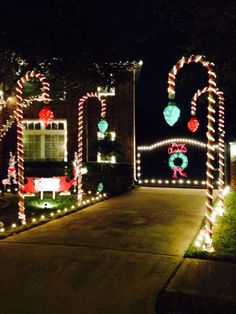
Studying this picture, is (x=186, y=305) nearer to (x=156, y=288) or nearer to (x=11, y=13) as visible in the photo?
(x=156, y=288)

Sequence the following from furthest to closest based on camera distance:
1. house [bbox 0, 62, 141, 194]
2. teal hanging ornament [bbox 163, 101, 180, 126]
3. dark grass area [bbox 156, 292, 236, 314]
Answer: house [bbox 0, 62, 141, 194]
teal hanging ornament [bbox 163, 101, 180, 126]
dark grass area [bbox 156, 292, 236, 314]

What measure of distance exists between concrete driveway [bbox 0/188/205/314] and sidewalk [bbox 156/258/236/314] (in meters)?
0.17

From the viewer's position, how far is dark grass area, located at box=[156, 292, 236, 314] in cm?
478

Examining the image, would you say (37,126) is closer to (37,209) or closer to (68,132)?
(68,132)

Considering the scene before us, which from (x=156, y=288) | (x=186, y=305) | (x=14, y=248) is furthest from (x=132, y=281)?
(x=14, y=248)

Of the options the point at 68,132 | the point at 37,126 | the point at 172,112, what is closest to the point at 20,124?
the point at 172,112

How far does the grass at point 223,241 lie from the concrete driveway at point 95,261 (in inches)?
13.2

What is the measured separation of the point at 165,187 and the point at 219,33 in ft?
32.8

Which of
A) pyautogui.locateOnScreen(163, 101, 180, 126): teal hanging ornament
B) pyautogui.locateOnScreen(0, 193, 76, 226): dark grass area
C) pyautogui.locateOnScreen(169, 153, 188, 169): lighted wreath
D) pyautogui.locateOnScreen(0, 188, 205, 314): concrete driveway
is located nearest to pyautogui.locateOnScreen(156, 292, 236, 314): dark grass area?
pyautogui.locateOnScreen(0, 188, 205, 314): concrete driveway

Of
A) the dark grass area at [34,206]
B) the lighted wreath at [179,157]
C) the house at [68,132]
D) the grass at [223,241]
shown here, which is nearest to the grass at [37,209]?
the dark grass area at [34,206]

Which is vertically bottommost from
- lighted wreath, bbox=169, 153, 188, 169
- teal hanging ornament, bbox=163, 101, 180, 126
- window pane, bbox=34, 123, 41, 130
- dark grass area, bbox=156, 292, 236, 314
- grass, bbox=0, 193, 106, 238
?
dark grass area, bbox=156, 292, 236, 314

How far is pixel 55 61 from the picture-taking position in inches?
365

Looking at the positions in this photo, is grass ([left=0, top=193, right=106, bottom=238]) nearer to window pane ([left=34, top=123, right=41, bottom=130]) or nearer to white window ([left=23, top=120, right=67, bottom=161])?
white window ([left=23, top=120, right=67, bottom=161])

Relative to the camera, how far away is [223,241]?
8227mm
